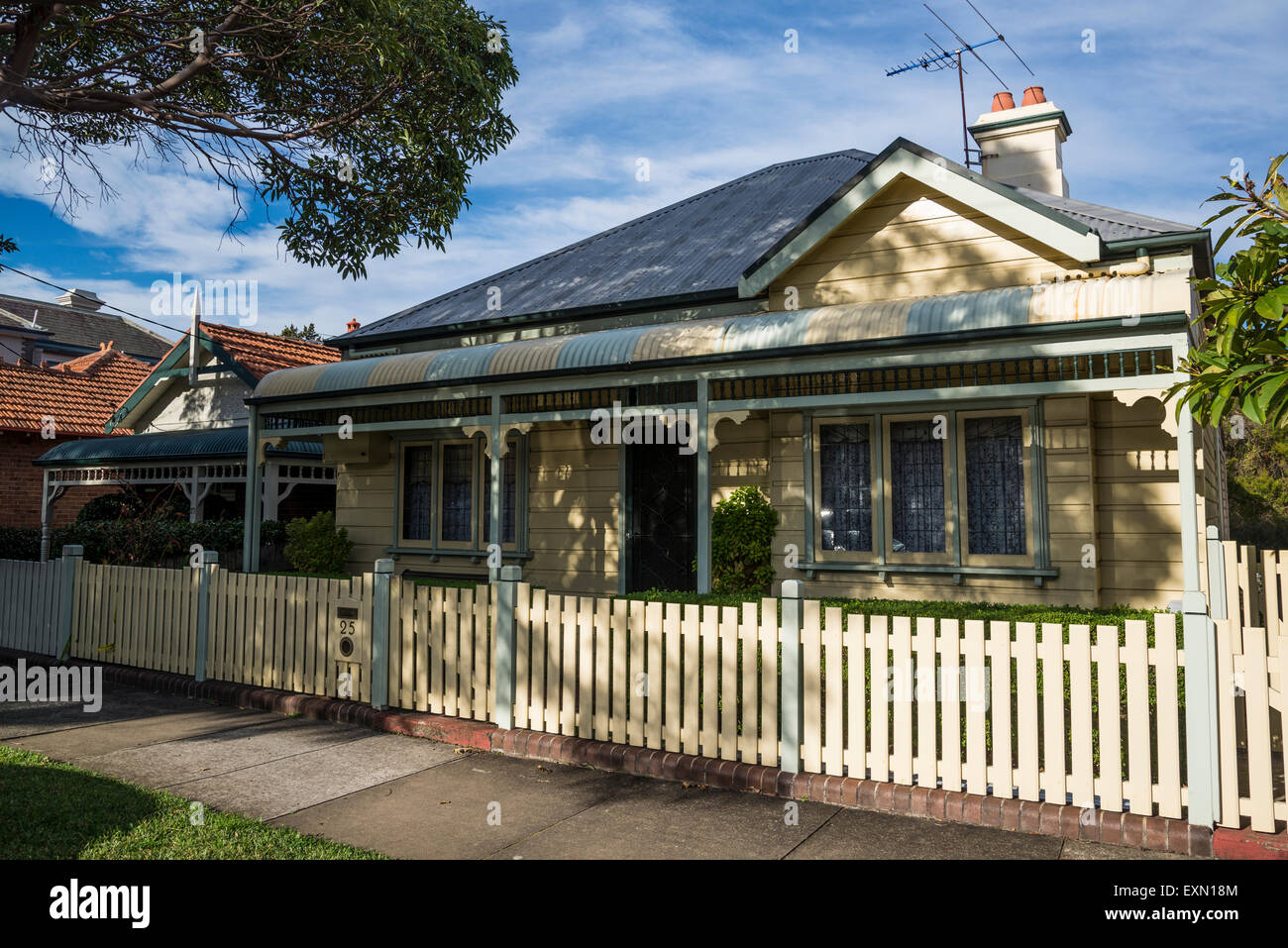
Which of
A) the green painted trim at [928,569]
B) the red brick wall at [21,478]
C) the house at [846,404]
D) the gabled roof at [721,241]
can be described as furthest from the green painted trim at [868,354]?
the red brick wall at [21,478]

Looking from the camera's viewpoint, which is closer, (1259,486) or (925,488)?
(925,488)

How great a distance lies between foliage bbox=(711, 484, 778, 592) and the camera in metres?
11.2

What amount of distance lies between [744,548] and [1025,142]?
8.07 meters

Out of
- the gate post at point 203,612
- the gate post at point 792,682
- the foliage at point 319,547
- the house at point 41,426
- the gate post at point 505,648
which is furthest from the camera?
the house at point 41,426

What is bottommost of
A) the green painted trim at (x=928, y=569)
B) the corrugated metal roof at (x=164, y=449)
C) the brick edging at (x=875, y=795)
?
the brick edging at (x=875, y=795)

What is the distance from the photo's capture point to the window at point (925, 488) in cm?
1029

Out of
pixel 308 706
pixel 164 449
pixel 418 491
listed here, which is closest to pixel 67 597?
pixel 308 706

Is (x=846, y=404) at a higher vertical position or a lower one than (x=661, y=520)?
higher

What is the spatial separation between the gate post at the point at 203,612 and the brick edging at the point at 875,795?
3.91 meters

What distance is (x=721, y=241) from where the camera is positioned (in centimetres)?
1435

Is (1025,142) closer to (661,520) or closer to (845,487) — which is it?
(845,487)

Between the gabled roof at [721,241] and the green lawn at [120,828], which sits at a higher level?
the gabled roof at [721,241]

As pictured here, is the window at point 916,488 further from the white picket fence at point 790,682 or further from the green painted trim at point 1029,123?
the green painted trim at point 1029,123
